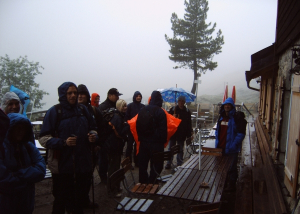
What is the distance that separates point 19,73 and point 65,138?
55.1 ft

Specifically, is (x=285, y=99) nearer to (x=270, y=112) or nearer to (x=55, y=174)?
(x=270, y=112)

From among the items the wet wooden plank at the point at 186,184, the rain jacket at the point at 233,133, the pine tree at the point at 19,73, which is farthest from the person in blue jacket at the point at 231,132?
the pine tree at the point at 19,73

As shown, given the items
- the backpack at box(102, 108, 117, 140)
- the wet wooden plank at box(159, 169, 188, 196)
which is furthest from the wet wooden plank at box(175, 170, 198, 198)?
the backpack at box(102, 108, 117, 140)

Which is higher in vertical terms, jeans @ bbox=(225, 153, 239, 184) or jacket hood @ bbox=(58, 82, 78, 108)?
jacket hood @ bbox=(58, 82, 78, 108)

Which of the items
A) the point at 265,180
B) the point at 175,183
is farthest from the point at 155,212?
the point at 265,180

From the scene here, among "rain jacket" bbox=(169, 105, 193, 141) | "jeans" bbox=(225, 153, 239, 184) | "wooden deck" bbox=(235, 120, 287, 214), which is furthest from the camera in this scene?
"rain jacket" bbox=(169, 105, 193, 141)

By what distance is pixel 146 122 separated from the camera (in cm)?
431

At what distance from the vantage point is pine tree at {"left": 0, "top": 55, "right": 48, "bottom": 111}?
17344 millimetres

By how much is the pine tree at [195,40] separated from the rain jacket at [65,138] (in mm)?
25355

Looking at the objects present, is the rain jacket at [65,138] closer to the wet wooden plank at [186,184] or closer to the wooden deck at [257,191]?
the wet wooden plank at [186,184]

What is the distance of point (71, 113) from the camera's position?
305cm

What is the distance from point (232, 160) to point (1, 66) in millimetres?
17812

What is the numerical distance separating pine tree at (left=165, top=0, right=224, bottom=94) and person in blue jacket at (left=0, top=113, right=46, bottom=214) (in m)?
26.0

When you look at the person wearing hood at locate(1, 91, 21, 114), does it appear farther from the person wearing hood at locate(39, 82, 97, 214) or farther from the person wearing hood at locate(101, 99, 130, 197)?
the person wearing hood at locate(101, 99, 130, 197)
